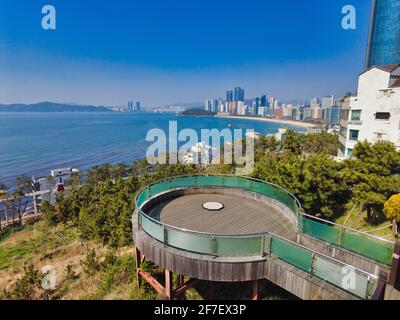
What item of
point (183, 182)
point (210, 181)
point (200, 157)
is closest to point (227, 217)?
point (210, 181)

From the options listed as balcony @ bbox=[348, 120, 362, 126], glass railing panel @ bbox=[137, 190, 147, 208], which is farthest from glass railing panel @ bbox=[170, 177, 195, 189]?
balcony @ bbox=[348, 120, 362, 126]

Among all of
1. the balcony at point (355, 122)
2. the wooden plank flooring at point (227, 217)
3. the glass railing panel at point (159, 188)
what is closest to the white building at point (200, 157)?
the balcony at point (355, 122)

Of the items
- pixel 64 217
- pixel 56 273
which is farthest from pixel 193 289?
pixel 64 217

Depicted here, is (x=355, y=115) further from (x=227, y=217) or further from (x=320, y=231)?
(x=227, y=217)

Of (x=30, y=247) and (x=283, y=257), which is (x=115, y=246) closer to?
(x=30, y=247)

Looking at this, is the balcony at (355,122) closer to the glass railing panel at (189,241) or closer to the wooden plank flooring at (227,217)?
the wooden plank flooring at (227,217)

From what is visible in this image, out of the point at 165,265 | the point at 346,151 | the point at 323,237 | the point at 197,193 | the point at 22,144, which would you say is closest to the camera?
the point at 165,265
